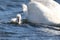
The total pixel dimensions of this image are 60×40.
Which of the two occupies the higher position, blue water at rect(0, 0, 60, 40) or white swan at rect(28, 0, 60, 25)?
white swan at rect(28, 0, 60, 25)

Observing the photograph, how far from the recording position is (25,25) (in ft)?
47.9

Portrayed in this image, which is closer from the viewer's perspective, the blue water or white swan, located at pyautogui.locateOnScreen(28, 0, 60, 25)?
the blue water

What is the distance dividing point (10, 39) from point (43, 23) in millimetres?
2913

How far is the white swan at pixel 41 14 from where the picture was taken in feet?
46.6

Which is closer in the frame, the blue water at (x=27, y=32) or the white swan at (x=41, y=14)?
the blue water at (x=27, y=32)

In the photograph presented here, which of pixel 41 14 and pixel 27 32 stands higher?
pixel 41 14

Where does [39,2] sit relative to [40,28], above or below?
above

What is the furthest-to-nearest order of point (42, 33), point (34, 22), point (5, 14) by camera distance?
point (5, 14)
point (34, 22)
point (42, 33)

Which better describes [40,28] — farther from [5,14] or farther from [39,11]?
[5,14]

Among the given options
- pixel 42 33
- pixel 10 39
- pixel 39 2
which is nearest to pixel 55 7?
→ pixel 39 2

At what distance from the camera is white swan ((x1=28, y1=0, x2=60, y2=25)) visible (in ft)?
46.6

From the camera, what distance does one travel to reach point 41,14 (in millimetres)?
14352

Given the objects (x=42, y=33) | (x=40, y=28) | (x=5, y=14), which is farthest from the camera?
(x=5, y=14)

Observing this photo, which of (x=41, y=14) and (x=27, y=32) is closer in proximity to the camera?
(x=27, y=32)
